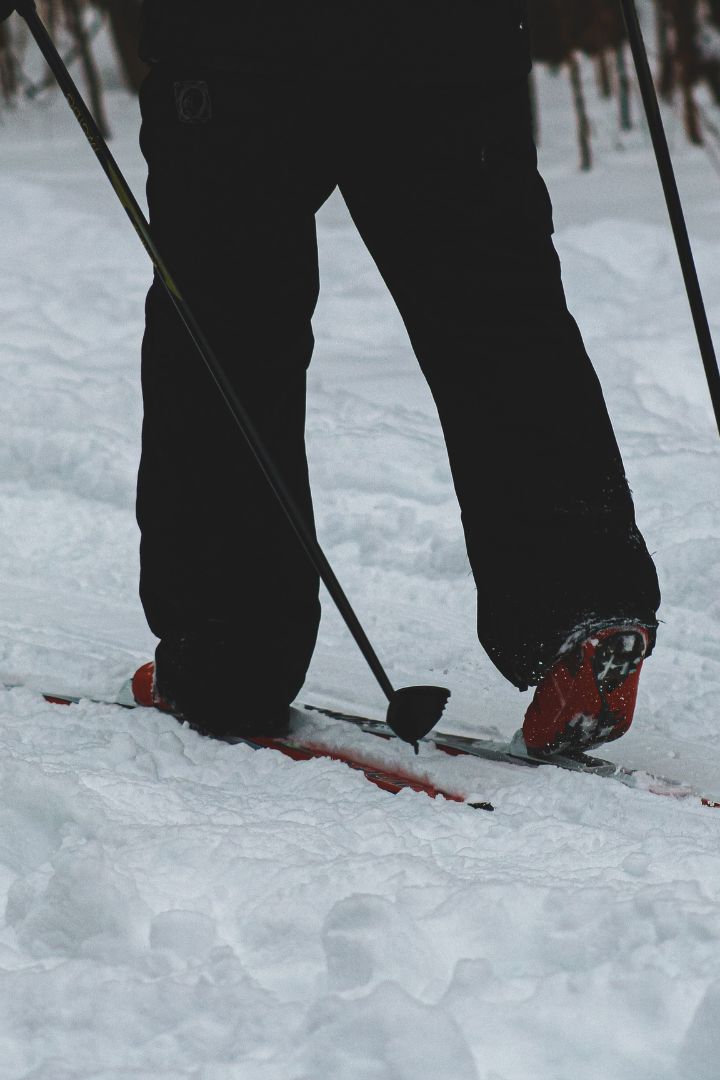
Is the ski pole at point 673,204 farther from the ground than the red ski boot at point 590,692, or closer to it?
farther from the ground

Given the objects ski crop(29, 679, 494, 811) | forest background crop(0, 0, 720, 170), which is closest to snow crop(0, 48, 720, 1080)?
ski crop(29, 679, 494, 811)

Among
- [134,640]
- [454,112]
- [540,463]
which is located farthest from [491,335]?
[134,640]

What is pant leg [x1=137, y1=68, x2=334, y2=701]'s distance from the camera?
155 cm

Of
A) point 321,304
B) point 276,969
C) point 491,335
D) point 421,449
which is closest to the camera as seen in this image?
point 276,969

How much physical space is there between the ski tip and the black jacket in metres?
0.82

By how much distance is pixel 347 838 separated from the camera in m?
1.36

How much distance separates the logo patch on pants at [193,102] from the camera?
1528mm

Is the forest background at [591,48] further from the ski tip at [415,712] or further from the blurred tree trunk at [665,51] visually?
the ski tip at [415,712]

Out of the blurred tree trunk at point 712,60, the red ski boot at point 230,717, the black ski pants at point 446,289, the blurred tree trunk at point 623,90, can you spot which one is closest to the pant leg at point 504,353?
the black ski pants at point 446,289

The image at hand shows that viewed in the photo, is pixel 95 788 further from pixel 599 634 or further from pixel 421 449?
pixel 421 449

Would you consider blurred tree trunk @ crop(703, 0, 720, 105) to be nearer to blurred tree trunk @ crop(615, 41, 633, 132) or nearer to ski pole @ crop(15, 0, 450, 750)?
blurred tree trunk @ crop(615, 41, 633, 132)

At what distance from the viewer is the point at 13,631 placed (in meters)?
2.31

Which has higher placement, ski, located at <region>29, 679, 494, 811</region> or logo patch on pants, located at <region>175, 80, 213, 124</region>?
logo patch on pants, located at <region>175, 80, 213, 124</region>

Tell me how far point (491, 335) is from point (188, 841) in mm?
755
